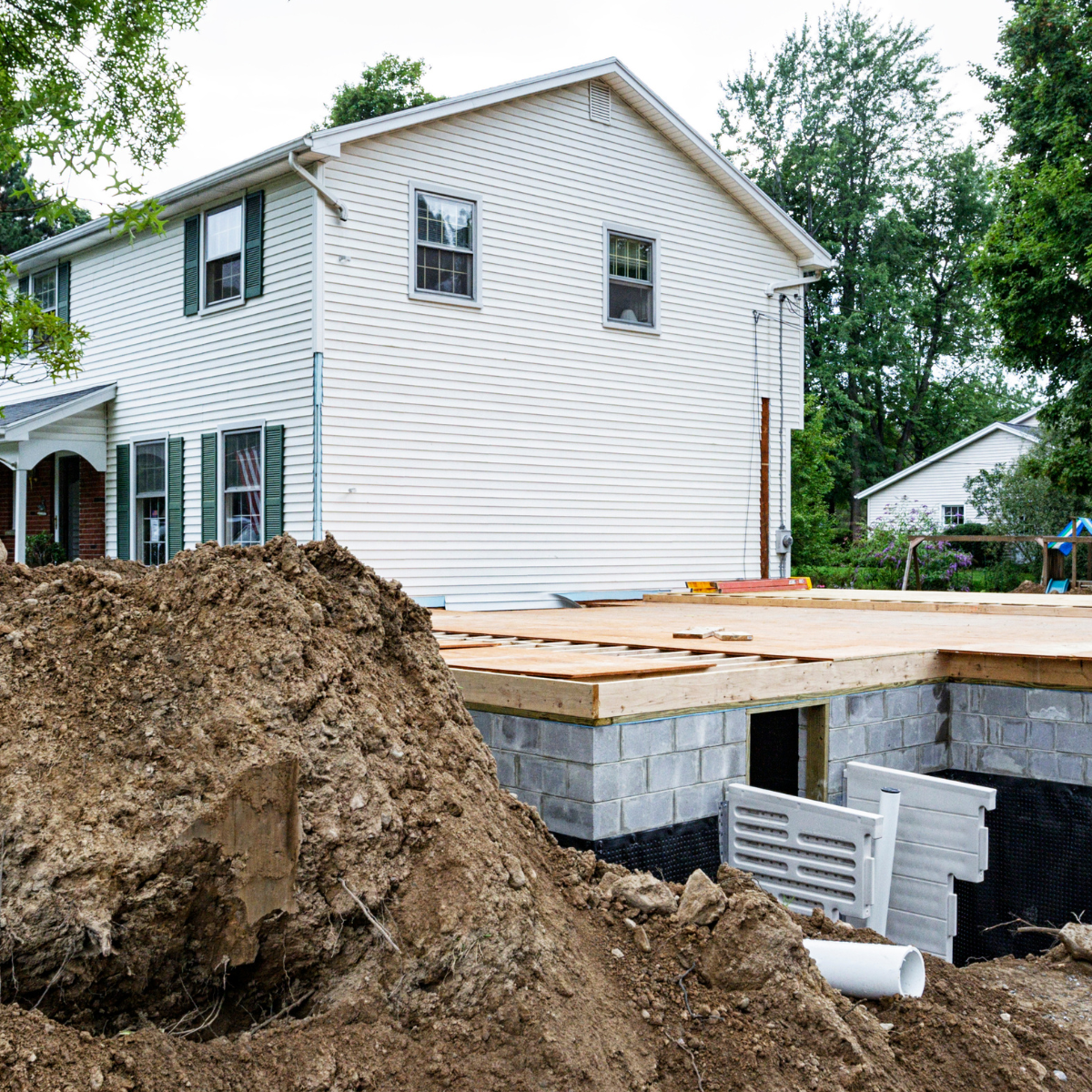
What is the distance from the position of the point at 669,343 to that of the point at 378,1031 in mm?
12064

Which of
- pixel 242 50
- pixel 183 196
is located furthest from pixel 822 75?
pixel 183 196

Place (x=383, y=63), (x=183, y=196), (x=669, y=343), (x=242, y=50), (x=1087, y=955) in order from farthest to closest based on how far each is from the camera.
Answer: (x=383, y=63), (x=242, y=50), (x=669, y=343), (x=183, y=196), (x=1087, y=955)

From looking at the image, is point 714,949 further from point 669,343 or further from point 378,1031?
point 669,343

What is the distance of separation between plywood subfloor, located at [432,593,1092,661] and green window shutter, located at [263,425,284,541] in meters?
2.65

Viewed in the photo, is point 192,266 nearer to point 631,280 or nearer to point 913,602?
point 631,280

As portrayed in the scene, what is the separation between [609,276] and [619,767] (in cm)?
966

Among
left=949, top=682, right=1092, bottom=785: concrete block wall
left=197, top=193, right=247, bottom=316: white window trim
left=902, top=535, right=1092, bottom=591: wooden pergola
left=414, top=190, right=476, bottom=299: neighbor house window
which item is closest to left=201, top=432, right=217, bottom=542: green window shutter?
left=197, top=193, right=247, bottom=316: white window trim

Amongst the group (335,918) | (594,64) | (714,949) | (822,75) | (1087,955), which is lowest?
(1087,955)

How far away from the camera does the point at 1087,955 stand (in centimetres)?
435

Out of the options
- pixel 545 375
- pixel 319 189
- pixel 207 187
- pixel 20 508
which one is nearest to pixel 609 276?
pixel 545 375

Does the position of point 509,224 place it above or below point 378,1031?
above

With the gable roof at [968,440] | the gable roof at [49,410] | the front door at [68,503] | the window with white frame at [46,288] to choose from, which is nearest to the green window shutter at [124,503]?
the gable roof at [49,410]

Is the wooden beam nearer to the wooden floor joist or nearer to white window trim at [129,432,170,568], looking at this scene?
the wooden floor joist

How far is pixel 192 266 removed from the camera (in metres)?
12.3
